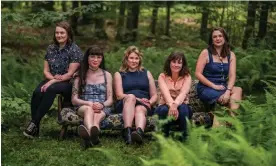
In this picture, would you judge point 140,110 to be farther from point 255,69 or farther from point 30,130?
point 255,69

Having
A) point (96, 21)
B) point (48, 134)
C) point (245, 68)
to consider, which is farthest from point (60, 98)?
point (96, 21)

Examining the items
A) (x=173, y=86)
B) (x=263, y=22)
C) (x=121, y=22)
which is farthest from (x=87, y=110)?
(x=121, y=22)

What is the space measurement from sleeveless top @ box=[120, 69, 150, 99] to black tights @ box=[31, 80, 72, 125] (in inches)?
33.0

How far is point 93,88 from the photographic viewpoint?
675 cm

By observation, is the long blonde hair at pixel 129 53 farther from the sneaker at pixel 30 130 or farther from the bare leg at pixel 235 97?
the sneaker at pixel 30 130

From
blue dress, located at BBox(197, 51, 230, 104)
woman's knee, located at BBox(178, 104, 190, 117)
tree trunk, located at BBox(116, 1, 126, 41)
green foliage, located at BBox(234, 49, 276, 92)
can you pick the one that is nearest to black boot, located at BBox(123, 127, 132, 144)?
woman's knee, located at BBox(178, 104, 190, 117)

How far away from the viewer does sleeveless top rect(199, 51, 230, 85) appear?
22.2ft

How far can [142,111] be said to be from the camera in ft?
21.2

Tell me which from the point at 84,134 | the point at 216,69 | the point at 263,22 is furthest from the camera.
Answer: the point at 263,22

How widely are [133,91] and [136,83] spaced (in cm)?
13

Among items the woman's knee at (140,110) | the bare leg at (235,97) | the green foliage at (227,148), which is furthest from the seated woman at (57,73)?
the green foliage at (227,148)

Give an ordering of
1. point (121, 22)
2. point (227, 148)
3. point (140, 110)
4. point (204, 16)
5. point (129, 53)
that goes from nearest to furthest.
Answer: point (227, 148) < point (140, 110) < point (129, 53) < point (204, 16) < point (121, 22)

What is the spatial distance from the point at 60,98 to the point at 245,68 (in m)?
4.33

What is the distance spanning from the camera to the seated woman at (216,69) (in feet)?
21.9
